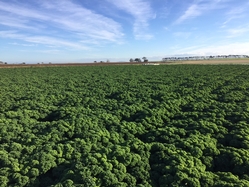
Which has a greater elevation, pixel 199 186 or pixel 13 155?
pixel 13 155

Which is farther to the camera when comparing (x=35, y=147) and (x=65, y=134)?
(x=65, y=134)

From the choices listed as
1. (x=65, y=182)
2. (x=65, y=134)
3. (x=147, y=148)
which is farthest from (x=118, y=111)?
(x=65, y=182)

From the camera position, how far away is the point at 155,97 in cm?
1925

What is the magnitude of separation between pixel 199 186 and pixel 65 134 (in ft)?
22.7

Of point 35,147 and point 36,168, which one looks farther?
point 35,147

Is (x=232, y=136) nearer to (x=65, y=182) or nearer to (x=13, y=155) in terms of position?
(x=65, y=182)

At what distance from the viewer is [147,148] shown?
31.8 ft

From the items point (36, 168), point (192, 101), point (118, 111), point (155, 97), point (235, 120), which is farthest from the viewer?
point (155, 97)

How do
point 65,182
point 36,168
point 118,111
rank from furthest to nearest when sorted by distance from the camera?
1. point 118,111
2. point 36,168
3. point 65,182

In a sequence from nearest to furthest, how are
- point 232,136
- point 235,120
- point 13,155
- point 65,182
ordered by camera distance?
1. point 65,182
2. point 13,155
3. point 232,136
4. point 235,120

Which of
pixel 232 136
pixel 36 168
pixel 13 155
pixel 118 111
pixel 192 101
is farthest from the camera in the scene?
pixel 192 101

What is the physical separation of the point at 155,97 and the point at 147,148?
32.6 feet

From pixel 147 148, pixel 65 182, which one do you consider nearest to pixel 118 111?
pixel 147 148

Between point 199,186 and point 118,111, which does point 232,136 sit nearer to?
point 199,186
